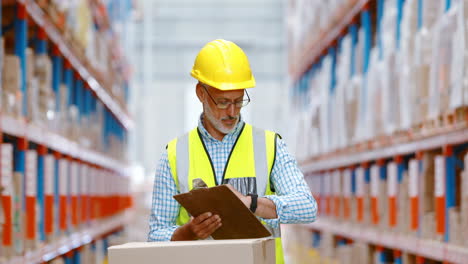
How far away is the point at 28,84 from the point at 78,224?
2.50 meters

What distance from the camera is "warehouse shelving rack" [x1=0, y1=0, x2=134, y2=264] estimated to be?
502cm

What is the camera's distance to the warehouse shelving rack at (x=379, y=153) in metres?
4.77

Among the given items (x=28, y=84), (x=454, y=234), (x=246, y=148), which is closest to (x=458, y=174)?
(x=454, y=234)

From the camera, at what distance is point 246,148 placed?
3.23m

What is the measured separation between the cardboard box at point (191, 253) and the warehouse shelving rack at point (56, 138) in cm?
198

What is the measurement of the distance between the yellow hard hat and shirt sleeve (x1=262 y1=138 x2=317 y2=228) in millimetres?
324

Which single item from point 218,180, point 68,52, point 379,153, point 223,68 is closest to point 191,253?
point 218,180

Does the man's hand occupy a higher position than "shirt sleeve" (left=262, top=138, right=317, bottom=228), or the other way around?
"shirt sleeve" (left=262, top=138, right=317, bottom=228)

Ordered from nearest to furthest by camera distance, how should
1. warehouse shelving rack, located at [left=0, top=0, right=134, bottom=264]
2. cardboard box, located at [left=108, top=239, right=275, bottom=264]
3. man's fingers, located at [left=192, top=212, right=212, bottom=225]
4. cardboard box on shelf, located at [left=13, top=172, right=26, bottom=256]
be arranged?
cardboard box, located at [left=108, top=239, right=275, bottom=264] → man's fingers, located at [left=192, top=212, right=212, bottom=225] → cardboard box on shelf, located at [left=13, top=172, right=26, bottom=256] → warehouse shelving rack, located at [left=0, top=0, right=134, bottom=264]

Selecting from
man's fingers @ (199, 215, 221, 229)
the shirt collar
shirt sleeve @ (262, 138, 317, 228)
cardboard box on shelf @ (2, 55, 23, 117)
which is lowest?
man's fingers @ (199, 215, 221, 229)

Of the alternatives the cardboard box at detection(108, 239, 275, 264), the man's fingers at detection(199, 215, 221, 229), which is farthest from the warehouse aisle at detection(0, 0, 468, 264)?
the man's fingers at detection(199, 215, 221, 229)

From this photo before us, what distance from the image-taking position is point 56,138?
6.23 metres

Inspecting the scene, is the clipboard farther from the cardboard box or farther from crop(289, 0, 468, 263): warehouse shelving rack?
crop(289, 0, 468, 263): warehouse shelving rack

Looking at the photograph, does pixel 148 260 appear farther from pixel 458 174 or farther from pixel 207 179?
pixel 458 174
